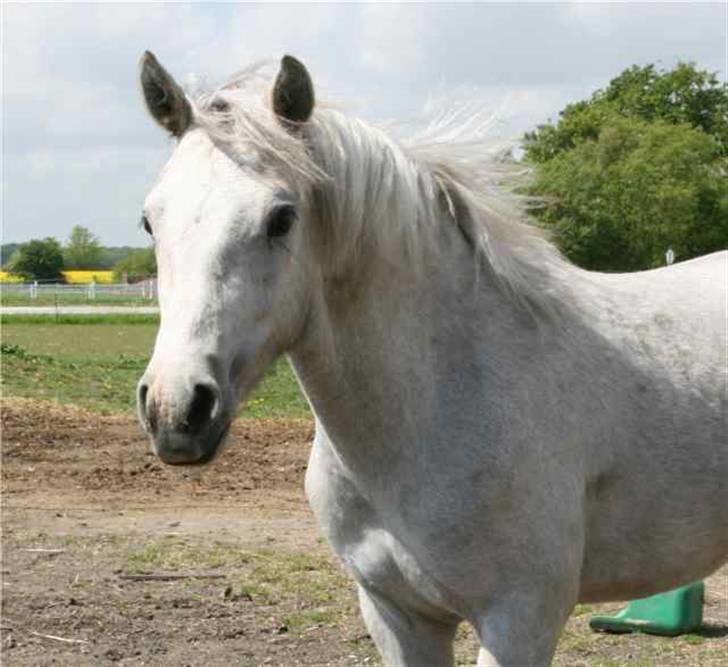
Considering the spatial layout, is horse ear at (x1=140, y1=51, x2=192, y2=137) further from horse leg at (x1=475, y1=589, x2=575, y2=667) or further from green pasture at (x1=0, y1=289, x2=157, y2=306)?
green pasture at (x1=0, y1=289, x2=157, y2=306)

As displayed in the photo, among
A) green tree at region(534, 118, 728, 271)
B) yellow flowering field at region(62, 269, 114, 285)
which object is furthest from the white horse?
yellow flowering field at region(62, 269, 114, 285)

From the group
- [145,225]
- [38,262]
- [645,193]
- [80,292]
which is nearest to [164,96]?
[145,225]

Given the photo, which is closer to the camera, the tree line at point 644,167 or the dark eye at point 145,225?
the dark eye at point 145,225

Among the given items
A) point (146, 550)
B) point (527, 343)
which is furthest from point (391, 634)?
point (146, 550)

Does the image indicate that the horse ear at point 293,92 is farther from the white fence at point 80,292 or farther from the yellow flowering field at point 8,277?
the yellow flowering field at point 8,277

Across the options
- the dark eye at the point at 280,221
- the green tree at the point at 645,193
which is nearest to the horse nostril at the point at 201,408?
the dark eye at the point at 280,221

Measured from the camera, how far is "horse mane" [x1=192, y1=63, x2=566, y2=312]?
3043 millimetres

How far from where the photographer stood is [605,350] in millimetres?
3518

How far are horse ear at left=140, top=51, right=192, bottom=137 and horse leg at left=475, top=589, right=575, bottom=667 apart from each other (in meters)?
1.45

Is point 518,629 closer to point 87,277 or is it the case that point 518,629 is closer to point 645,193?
point 645,193

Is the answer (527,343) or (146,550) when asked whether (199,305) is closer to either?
(527,343)

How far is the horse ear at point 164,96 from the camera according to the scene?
10.2ft

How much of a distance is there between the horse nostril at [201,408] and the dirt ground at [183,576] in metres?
1.35

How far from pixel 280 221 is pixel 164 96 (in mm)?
494
